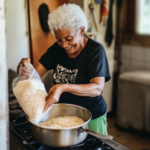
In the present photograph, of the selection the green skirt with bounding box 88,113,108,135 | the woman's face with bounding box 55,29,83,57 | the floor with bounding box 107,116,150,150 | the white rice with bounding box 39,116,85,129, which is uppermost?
the woman's face with bounding box 55,29,83,57

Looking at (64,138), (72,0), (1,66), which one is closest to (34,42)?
(72,0)

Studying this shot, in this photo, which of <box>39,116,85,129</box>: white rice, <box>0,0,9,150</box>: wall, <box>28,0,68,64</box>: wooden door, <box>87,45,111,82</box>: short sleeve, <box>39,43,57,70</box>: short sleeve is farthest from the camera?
<box>28,0,68,64</box>: wooden door

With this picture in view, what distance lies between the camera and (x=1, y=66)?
0.51 meters

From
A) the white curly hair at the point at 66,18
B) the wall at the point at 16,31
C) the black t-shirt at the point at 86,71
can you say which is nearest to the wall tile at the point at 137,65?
the wall at the point at 16,31

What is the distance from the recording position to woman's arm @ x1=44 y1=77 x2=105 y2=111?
96cm

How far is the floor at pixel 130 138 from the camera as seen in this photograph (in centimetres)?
253

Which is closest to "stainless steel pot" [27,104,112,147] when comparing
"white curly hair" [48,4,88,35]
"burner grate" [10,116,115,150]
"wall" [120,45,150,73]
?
"burner grate" [10,116,115,150]

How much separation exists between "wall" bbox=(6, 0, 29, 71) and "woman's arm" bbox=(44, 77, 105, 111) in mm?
Result: 1451

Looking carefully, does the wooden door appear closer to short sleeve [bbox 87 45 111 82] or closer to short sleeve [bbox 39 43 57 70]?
short sleeve [bbox 39 43 57 70]

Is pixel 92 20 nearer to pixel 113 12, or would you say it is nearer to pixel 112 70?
pixel 113 12

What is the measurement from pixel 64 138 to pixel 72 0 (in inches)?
87.1

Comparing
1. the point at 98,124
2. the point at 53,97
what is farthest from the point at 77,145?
the point at 98,124

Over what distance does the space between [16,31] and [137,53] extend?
5.62ft

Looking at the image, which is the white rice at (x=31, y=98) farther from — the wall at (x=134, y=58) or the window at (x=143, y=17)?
the window at (x=143, y=17)
